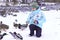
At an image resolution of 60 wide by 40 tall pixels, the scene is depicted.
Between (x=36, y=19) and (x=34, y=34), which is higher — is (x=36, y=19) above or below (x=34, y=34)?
above

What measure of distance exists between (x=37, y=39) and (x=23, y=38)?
44 centimetres

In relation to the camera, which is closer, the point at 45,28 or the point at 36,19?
the point at 36,19

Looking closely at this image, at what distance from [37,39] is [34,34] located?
0.68 metres

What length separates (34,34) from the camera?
30.4 ft

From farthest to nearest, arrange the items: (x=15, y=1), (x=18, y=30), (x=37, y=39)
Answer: (x=15, y=1) < (x=18, y=30) < (x=37, y=39)

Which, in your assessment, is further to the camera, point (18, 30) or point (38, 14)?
point (18, 30)

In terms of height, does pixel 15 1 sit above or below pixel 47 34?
below

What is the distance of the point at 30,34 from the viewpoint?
911 cm

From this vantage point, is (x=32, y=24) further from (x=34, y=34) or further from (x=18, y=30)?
(x=18, y=30)

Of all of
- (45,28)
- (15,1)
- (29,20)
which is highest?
(29,20)

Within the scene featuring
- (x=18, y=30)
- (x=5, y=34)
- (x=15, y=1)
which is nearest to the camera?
(x=5, y=34)

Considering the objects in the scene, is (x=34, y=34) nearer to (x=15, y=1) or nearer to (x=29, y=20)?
(x=29, y=20)

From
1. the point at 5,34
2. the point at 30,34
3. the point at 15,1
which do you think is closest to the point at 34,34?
the point at 30,34

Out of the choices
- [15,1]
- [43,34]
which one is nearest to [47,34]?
[43,34]
